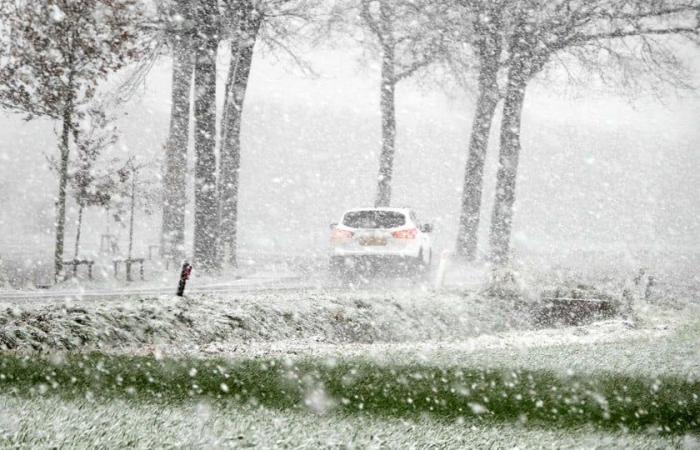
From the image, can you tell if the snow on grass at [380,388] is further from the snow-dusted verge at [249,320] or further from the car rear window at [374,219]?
the car rear window at [374,219]

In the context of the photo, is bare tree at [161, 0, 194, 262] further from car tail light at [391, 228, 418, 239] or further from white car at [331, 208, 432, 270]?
car tail light at [391, 228, 418, 239]

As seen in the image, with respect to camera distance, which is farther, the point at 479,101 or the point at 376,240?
the point at 479,101

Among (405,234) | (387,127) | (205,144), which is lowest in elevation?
(405,234)

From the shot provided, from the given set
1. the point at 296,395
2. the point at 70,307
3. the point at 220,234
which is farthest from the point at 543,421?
the point at 220,234

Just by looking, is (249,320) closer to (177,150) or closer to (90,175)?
(90,175)

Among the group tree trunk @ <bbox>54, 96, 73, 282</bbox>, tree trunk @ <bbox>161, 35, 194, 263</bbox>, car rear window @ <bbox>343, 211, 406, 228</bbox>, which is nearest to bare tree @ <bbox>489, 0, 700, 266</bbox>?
car rear window @ <bbox>343, 211, 406, 228</bbox>

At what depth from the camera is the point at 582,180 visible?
209 ft

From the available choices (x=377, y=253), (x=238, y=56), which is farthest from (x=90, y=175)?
(x=377, y=253)

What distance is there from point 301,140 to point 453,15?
4608cm

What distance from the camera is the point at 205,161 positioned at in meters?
16.9

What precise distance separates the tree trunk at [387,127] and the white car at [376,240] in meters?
6.77

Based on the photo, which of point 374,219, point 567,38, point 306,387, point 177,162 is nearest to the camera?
point 306,387

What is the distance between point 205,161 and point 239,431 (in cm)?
1324

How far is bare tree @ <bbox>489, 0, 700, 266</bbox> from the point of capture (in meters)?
18.5
